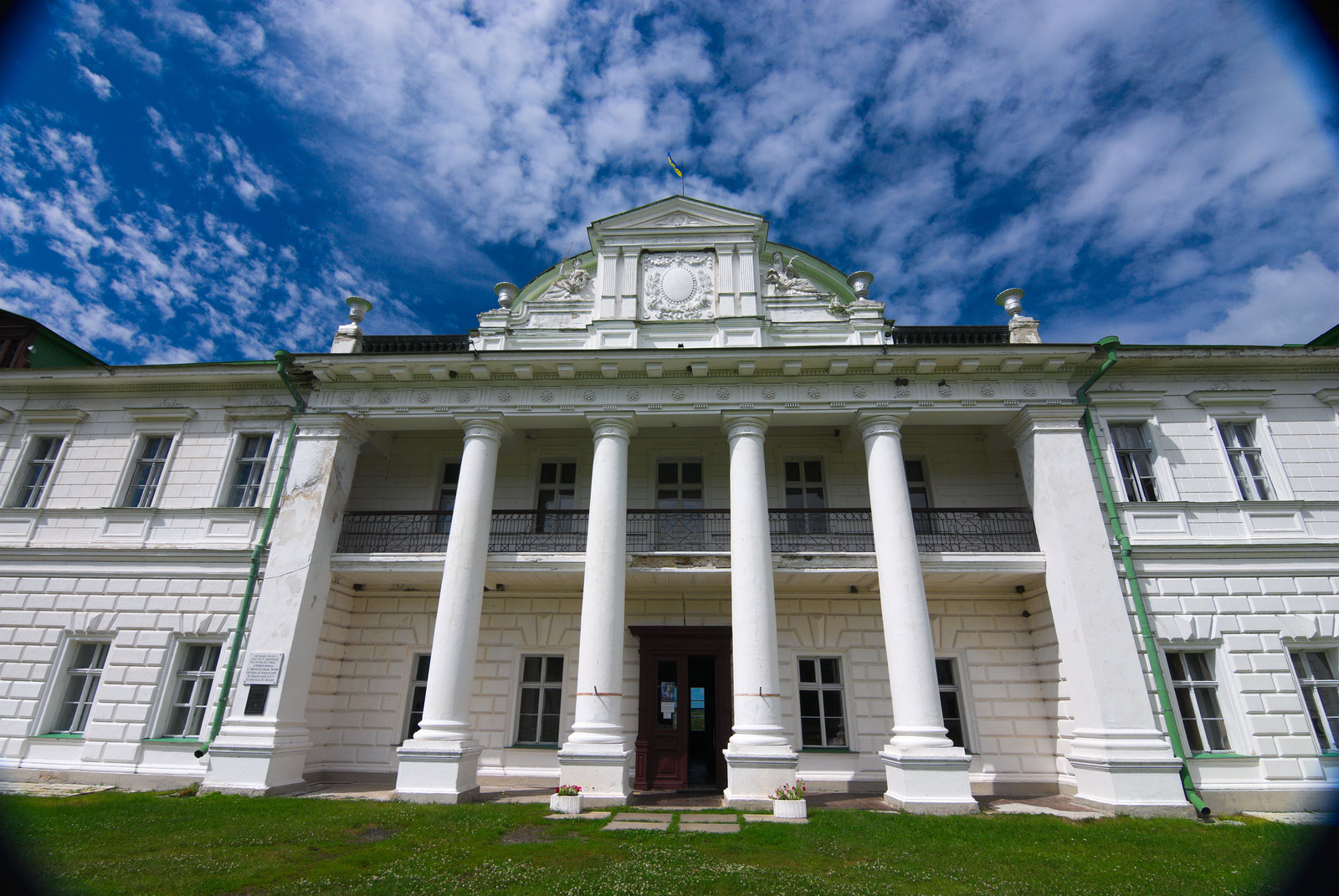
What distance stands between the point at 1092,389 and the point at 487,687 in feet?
42.7

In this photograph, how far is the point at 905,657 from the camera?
9.99 m

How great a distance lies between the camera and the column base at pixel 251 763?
975 centimetres

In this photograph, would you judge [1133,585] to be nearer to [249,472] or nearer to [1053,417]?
[1053,417]

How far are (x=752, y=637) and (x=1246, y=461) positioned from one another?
10.1 meters

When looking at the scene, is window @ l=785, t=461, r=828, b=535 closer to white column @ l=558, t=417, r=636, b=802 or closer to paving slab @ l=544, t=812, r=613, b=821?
white column @ l=558, t=417, r=636, b=802

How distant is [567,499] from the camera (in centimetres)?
1358

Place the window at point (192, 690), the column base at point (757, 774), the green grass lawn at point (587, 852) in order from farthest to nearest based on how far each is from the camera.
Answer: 1. the window at point (192, 690)
2. the column base at point (757, 774)
3. the green grass lawn at point (587, 852)

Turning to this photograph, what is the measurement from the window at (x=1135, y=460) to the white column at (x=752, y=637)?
6.72 m

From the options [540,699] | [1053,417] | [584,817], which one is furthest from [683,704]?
[1053,417]

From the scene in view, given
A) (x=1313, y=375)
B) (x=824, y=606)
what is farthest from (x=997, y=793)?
(x=1313, y=375)

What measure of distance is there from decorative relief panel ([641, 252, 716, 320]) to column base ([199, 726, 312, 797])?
9.83m

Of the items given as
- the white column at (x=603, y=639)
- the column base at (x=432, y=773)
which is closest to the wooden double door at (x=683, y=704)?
the white column at (x=603, y=639)

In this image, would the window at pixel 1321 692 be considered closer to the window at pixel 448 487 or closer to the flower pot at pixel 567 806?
the flower pot at pixel 567 806

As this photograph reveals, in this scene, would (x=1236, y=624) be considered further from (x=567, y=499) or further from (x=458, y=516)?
(x=458, y=516)
